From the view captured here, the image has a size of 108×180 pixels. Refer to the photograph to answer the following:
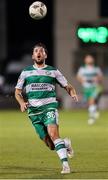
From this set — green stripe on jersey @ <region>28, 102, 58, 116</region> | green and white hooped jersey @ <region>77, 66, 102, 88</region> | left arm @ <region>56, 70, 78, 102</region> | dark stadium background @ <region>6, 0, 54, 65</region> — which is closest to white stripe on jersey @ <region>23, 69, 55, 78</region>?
left arm @ <region>56, 70, 78, 102</region>

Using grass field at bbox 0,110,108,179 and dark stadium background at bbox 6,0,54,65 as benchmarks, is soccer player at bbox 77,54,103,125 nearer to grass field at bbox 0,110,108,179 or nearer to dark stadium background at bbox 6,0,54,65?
grass field at bbox 0,110,108,179

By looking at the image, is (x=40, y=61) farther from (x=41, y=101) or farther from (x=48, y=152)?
(x=48, y=152)

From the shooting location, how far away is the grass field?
1334 centimetres

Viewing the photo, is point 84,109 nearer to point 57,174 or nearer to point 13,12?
point 13,12

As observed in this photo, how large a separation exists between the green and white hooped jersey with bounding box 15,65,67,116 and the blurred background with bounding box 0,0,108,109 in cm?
1972

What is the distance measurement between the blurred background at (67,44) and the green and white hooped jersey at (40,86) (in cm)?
1972

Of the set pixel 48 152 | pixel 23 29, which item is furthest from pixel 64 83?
pixel 23 29

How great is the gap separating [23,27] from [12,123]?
1822cm

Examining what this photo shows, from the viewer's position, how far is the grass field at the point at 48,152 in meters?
13.3

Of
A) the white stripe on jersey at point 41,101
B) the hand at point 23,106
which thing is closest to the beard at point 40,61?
the white stripe on jersey at point 41,101

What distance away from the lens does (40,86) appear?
45.0ft

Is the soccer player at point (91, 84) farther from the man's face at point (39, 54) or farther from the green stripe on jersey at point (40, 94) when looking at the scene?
the man's face at point (39, 54)

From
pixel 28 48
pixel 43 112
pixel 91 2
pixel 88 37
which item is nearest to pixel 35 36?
pixel 28 48

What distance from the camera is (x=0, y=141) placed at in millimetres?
19578
